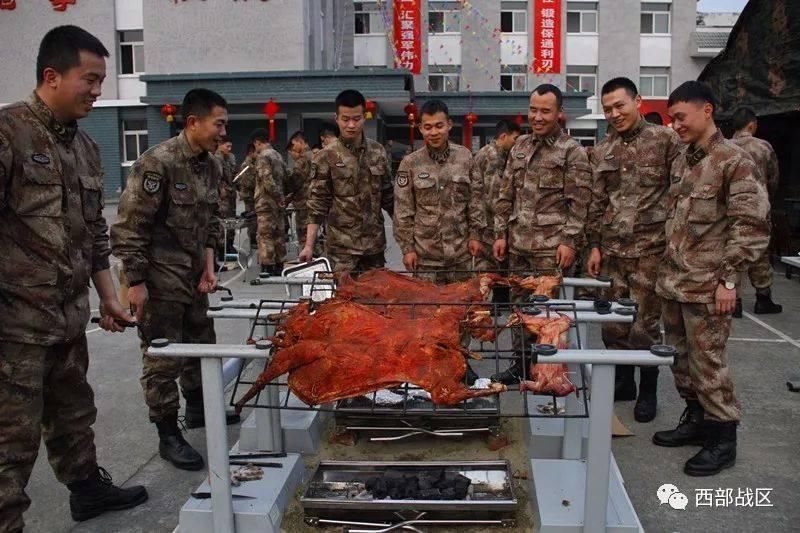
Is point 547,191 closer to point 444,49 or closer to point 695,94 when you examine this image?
point 695,94

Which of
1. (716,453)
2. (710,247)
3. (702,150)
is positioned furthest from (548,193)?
(716,453)

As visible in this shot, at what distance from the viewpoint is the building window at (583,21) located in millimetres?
29578

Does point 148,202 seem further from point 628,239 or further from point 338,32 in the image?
point 338,32

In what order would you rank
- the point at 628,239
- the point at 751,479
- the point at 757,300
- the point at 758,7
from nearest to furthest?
the point at 751,479 < the point at 628,239 < the point at 757,300 < the point at 758,7

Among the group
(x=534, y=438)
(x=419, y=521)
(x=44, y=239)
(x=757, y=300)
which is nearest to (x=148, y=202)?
(x=44, y=239)

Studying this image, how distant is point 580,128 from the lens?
2922 cm

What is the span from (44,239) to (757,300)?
760cm

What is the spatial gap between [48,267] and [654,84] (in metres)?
31.3

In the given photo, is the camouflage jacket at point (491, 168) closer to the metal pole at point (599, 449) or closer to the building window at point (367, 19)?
the metal pole at point (599, 449)

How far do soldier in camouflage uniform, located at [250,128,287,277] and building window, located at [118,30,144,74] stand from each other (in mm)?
17556

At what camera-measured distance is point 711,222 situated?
3.83 meters

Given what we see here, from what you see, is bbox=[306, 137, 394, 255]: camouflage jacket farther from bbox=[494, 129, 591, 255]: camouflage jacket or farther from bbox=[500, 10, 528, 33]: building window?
bbox=[500, 10, 528, 33]: building window

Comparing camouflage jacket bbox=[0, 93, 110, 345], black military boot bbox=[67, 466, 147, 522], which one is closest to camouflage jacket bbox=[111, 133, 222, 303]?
camouflage jacket bbox=[0, 93, 110, 345]

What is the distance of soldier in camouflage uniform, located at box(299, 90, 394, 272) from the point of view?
5.51 m
